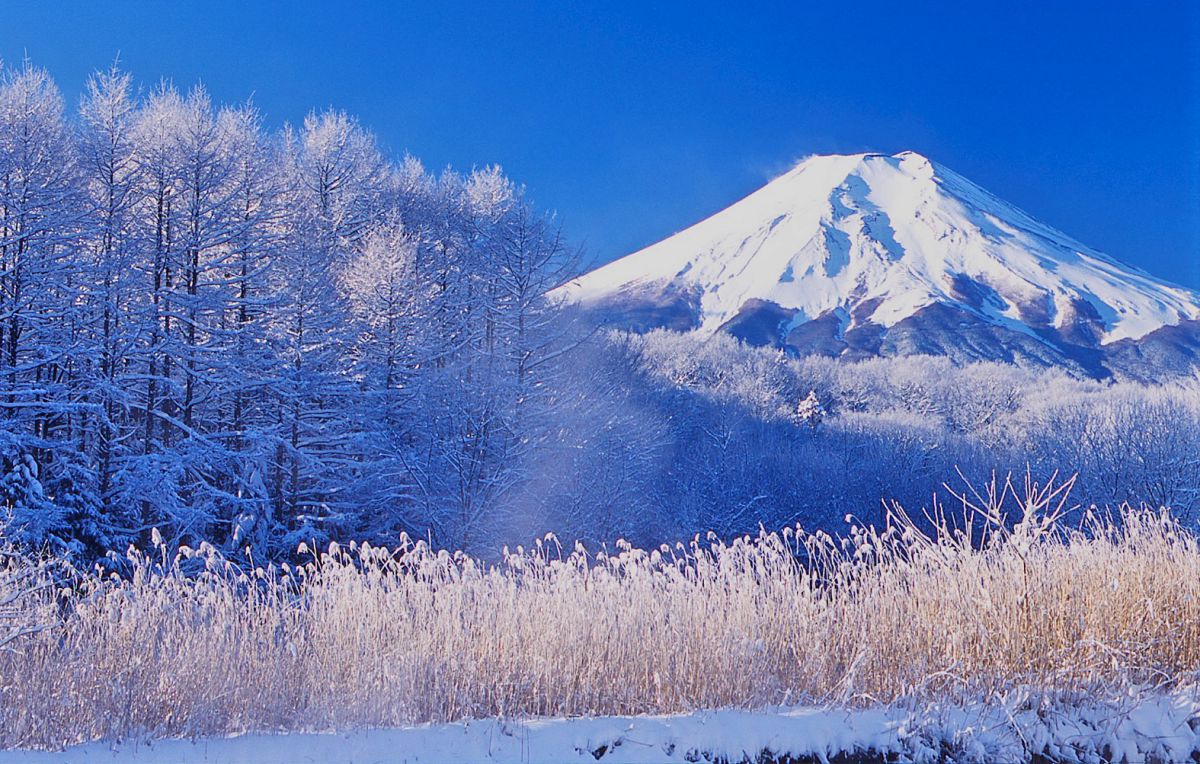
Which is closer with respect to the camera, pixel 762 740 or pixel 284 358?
pixel 762 740

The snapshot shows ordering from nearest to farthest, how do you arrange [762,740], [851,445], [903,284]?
[762,740] < [851,445] < [903,284]

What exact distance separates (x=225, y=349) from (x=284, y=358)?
1.50 metres

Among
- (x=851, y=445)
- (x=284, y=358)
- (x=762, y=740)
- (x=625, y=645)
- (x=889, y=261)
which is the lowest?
(x=762, y=740)

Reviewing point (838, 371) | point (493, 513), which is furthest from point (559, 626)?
point (838, 371)

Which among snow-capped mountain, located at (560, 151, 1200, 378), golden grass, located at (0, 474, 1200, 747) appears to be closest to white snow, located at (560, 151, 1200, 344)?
snow-capped mountain, located at (560, 151, 1200, 378)

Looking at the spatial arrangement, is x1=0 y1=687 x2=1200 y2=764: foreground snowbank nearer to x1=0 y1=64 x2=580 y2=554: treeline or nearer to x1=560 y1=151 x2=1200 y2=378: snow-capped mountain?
x1=0 y1=64 x2=580 y2=554: treeline

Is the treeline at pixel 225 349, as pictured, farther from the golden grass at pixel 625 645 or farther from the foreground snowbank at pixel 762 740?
the foreground snowbank at pixel 762 740

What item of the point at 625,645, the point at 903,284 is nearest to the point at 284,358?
the point at 625,645

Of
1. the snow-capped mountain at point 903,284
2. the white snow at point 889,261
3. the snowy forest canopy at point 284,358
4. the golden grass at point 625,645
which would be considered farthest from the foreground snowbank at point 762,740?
the white snow at point 889,261

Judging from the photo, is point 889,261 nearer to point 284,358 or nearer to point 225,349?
point 284,358

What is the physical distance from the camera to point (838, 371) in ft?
238

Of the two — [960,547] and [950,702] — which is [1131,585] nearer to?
[960,547]

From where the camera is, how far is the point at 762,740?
4.09 metres

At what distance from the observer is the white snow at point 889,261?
13200cm
